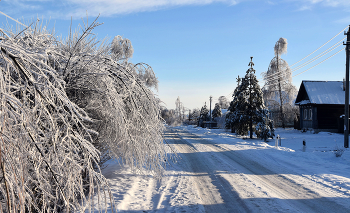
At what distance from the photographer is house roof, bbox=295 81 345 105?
28.4 m

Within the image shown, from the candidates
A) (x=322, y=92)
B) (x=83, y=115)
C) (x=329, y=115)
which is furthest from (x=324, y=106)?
(x=83, y=115)

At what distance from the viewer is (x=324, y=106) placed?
93.1 feet

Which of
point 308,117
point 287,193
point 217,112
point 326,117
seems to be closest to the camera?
point 287,193

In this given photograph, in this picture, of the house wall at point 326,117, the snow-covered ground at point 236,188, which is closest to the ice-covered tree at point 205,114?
the house wall at point 326,117

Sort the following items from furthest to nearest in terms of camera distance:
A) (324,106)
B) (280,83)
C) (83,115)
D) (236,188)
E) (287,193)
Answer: (280,83) → (324,106) → (236,188) → (287,193) → (83,115)

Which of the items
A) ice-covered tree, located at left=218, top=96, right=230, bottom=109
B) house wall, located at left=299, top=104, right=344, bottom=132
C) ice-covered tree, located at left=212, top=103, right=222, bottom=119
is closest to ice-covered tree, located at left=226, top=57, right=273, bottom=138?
house wall, located at left=299, top=104, right=344, bottom=132

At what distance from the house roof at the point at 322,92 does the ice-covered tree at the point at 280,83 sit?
4205 mm

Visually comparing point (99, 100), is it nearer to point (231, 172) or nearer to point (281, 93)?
point (231, 172)

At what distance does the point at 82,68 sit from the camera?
407 cm

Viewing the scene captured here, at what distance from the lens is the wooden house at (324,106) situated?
1101 inches

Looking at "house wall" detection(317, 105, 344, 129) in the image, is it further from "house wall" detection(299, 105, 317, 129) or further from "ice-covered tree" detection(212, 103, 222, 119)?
"ice-covered tree" detection(212, 103, 222, 119)

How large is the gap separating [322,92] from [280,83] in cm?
782

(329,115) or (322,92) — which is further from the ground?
(322,92)

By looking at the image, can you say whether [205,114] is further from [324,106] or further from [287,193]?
[287,193]
